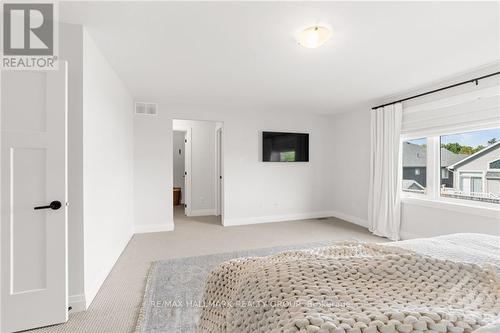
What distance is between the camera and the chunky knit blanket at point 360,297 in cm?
67

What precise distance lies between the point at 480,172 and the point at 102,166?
4452 millimetres

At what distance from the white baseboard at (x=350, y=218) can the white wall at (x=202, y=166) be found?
9.11 ft

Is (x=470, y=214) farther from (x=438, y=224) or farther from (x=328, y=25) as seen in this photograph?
(x=328, y=25)

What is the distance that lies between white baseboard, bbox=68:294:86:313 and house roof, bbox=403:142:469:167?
446 cm

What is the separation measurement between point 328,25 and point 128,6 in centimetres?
151

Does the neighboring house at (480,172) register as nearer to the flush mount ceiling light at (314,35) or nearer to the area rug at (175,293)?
the flush mount ceiling light at (314,35)

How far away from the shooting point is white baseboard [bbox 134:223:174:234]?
4.15m

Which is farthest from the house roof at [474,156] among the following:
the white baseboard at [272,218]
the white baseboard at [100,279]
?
the white baseboard at [100,279]

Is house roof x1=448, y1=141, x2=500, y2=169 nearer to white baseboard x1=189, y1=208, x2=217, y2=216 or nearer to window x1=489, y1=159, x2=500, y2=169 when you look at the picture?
window x1=489, y1=159, x2=500, y2=169

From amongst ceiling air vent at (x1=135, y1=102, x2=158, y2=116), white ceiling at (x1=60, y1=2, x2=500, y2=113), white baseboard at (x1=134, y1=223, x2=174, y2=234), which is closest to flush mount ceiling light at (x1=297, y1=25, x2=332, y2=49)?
white ceiling at (x1=60, y1=2, x2=500, y2=113)

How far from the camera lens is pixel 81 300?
77.0 inches

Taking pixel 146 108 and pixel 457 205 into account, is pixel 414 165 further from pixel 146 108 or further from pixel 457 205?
pixel 146 108

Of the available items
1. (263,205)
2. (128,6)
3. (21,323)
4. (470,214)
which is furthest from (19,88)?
(470,214)

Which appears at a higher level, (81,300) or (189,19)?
(189,19)
